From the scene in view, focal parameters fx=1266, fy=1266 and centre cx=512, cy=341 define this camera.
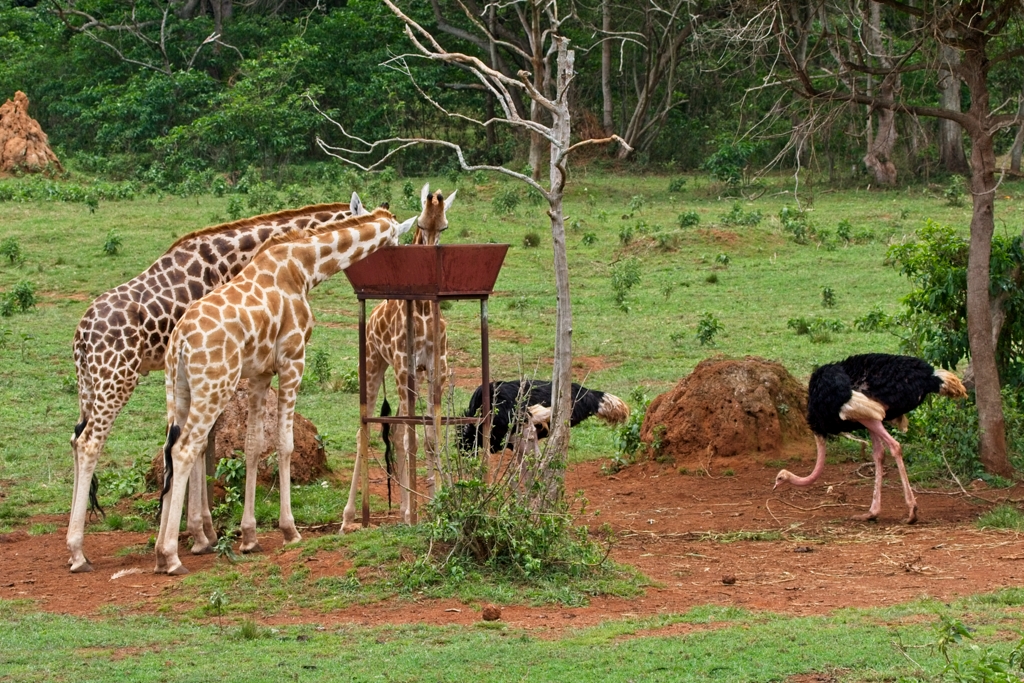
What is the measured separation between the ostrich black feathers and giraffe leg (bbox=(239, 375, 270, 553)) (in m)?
4.06

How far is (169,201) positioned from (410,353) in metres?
16.6

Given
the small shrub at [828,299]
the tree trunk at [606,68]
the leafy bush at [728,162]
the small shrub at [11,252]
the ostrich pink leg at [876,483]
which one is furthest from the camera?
the tree trunk at [606,68]

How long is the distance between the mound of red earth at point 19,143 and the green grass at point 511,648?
2078cm

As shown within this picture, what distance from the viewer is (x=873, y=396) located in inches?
377

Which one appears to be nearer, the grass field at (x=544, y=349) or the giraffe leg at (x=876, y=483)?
the grass field at (x=544, y=349)

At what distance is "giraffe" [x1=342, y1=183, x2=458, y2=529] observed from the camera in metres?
8.88

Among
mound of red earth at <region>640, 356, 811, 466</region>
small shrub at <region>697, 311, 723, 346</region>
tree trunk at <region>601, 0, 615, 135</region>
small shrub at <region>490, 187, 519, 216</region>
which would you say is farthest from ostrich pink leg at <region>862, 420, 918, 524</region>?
tree trunk at <region>601, 0, 615, 135</region>

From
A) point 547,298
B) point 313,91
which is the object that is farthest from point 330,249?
point 313,91

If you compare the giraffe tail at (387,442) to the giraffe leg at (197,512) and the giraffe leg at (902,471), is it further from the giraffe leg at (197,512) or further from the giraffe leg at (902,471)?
the giraffe leg at (902,471)

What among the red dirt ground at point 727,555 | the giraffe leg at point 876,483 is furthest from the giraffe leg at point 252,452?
the giraffe leg at point 876,483

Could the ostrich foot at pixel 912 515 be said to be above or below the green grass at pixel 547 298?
below

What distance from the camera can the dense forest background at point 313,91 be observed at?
92.9ft

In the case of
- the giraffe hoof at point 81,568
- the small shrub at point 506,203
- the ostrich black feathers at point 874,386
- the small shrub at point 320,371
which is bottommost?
the giraffe hoof at point 81,568

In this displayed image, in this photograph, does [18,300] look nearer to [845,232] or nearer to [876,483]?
[876,483]
